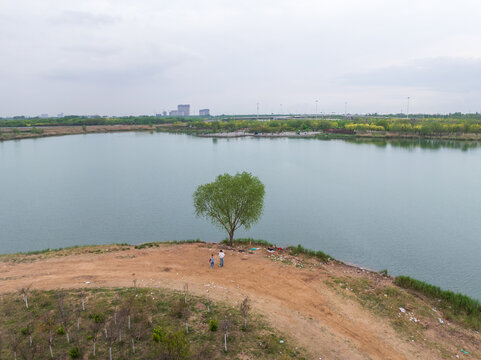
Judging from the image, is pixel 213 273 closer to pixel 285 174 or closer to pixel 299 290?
pixel 299 290

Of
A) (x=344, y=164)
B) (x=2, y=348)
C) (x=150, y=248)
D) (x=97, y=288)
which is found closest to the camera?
(x=2, y=348)

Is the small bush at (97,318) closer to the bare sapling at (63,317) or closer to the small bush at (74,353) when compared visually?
the bare sapling at (63,317)

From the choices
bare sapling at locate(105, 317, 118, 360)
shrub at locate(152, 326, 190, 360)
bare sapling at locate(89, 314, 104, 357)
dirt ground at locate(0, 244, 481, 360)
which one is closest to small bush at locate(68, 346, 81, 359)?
bare sapling at locate(89, 314, 104, 357)

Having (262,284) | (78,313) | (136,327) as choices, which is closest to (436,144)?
(262,284)

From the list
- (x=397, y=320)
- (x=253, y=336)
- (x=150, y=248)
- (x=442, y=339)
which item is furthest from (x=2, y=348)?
(x=442, y=339)

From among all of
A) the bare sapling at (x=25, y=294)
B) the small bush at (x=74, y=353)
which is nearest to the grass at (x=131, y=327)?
the small bush at (x=74, y=353)

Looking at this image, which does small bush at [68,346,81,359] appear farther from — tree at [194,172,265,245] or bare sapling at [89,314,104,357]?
tree at [194,172,265,245]
